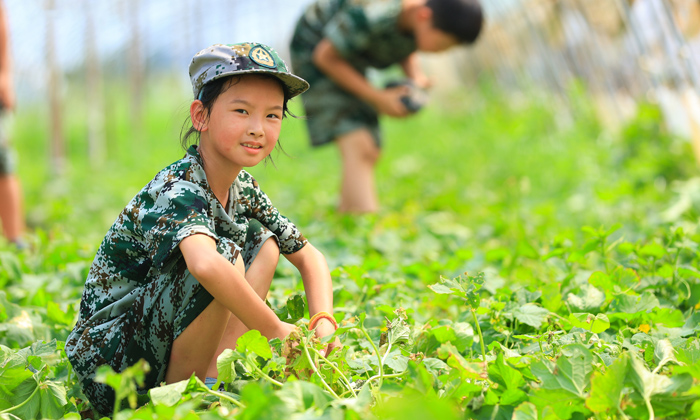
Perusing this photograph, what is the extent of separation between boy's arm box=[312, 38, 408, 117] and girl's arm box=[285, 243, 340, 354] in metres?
2.18

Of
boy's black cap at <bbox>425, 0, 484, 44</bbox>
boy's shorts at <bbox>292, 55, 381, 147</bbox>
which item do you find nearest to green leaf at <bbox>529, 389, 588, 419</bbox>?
boy's black cap at <bbox>425, 0, 484, 44</bbox>

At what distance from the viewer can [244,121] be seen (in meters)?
1.36

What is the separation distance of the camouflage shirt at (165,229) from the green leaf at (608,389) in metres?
0.73

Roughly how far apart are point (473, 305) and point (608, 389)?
1.03 ft

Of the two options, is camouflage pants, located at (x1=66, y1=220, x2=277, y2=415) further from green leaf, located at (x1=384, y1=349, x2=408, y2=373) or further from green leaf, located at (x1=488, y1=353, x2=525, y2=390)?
green leaf, located at (x1=488, y1=353, x2=525, y2=390)

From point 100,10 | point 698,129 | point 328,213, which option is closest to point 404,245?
point 328,213

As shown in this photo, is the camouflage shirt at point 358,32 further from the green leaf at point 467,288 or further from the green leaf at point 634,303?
the green leaf at point 467,288

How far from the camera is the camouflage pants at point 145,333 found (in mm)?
1322

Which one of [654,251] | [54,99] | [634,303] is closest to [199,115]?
[634,303]

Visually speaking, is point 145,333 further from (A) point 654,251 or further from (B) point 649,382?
(A) point 654,251

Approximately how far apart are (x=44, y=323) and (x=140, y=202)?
0.67m

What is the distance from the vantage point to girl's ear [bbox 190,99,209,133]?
1396 millimetres

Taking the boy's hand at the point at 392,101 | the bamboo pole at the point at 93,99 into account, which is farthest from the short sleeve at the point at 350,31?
the bamboo pole at the point at 93,99

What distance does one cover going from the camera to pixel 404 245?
2.94 metres
